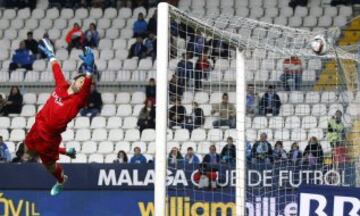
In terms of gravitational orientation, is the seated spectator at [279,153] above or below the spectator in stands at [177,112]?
below

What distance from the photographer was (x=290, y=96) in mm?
16469

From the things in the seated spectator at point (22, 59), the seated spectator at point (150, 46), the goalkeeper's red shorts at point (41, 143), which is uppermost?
the seated spectator at point (150, 46)

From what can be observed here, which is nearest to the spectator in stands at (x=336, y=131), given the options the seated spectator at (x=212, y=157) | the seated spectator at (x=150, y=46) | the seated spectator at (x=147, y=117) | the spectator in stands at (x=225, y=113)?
the spectator in stands at (x=225, y=113)

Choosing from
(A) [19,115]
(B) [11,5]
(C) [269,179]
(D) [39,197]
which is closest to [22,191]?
(D) [39,197]

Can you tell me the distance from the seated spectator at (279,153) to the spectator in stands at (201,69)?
168 cm

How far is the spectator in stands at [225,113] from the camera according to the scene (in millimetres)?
15719

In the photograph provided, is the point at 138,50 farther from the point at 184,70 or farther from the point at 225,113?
→ the point at 184,70

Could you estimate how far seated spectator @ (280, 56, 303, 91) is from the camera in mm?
16344

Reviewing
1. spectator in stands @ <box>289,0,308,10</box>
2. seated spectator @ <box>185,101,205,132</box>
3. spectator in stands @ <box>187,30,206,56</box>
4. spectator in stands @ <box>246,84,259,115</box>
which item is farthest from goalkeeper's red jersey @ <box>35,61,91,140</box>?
spectator in stands @ <box>289,0,308,10</box>

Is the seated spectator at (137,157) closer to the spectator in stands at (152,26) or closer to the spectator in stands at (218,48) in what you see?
the spectator in stands at (152,26)

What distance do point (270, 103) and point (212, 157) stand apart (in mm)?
2017

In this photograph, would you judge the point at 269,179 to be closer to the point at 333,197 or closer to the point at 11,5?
the point at 333,197

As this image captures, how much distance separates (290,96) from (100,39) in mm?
8622

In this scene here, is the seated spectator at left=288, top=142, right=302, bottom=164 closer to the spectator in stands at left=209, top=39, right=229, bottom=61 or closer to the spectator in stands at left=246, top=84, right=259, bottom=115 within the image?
the spectator in stands at left=246, top=84, right=259, bottom=115
